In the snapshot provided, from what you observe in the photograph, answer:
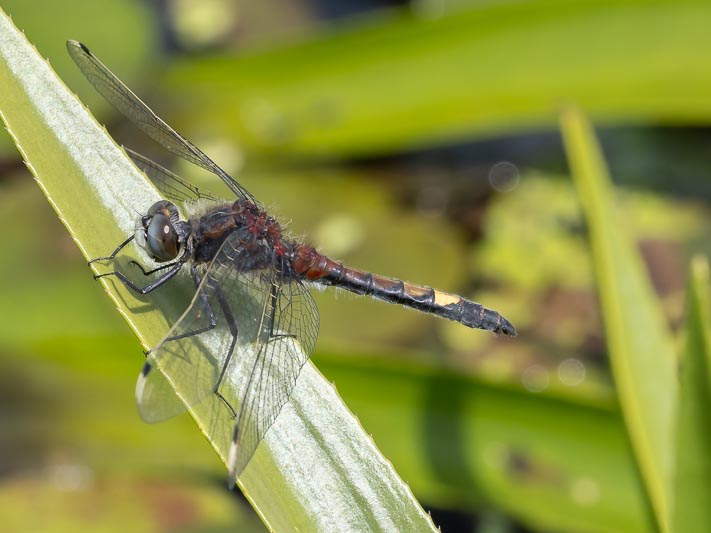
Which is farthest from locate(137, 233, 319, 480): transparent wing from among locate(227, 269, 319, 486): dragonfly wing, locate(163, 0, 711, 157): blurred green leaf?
locate(163, 0, 711, 157): blurred green leaf

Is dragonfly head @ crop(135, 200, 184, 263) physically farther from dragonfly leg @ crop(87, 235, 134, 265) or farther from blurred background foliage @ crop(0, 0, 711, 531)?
blurred background foliage @ crop(0, 0, 711, 531)

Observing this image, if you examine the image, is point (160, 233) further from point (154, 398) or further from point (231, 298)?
point (154, 398)

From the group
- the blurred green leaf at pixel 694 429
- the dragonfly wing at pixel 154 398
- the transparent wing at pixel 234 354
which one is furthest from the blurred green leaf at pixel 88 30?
the blurred green leaf at pixel 694 429

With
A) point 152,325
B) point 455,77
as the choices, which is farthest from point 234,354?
point 455,77

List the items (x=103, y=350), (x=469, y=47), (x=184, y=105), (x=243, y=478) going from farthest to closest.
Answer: (x=184, y=105) < (x=469, y=47) < (x=103, y=350) < (x=243, y=478)

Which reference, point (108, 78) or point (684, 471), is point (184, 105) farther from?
point (684, 471)

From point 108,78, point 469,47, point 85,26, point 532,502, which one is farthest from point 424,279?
point 85,26

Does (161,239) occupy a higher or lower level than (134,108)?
lower
